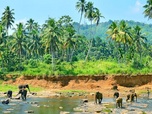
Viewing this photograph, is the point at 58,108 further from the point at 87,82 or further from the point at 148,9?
the point at 148,9

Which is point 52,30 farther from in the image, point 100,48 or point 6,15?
point 100,48

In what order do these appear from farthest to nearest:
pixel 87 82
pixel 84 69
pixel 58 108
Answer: pixel 84 69 → pixel 87 82 → pixel 58 108

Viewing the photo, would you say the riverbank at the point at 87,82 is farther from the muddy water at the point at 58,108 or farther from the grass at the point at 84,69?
the muddy water at the point at 58,108

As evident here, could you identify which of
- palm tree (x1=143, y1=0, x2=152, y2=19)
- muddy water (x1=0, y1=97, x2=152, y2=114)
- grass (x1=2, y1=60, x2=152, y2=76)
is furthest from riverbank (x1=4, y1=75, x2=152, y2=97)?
muddy water (x1=0, y1=97, x2=152, y2=114)

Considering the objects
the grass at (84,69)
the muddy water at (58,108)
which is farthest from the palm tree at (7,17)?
the muddy water at (58,108)

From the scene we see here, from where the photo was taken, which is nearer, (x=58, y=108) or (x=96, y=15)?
(x=58, y=108)

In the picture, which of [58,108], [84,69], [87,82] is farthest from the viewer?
[84,69]

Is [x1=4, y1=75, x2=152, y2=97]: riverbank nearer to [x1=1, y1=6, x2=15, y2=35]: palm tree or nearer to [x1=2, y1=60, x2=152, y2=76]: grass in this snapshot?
[x1=2, y1=60, x2=152, y2=76]: grass

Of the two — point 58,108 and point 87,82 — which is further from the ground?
point 87,82

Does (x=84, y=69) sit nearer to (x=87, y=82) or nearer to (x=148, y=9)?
(x=87, y=82)

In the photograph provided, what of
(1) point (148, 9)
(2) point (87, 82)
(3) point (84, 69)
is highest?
(1) point (148, 9)

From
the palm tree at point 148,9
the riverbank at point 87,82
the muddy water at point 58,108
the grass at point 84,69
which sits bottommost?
the muddy water at point 58,108

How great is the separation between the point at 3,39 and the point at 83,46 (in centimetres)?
5112

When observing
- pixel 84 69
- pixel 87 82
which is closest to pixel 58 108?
pixel 87 82
